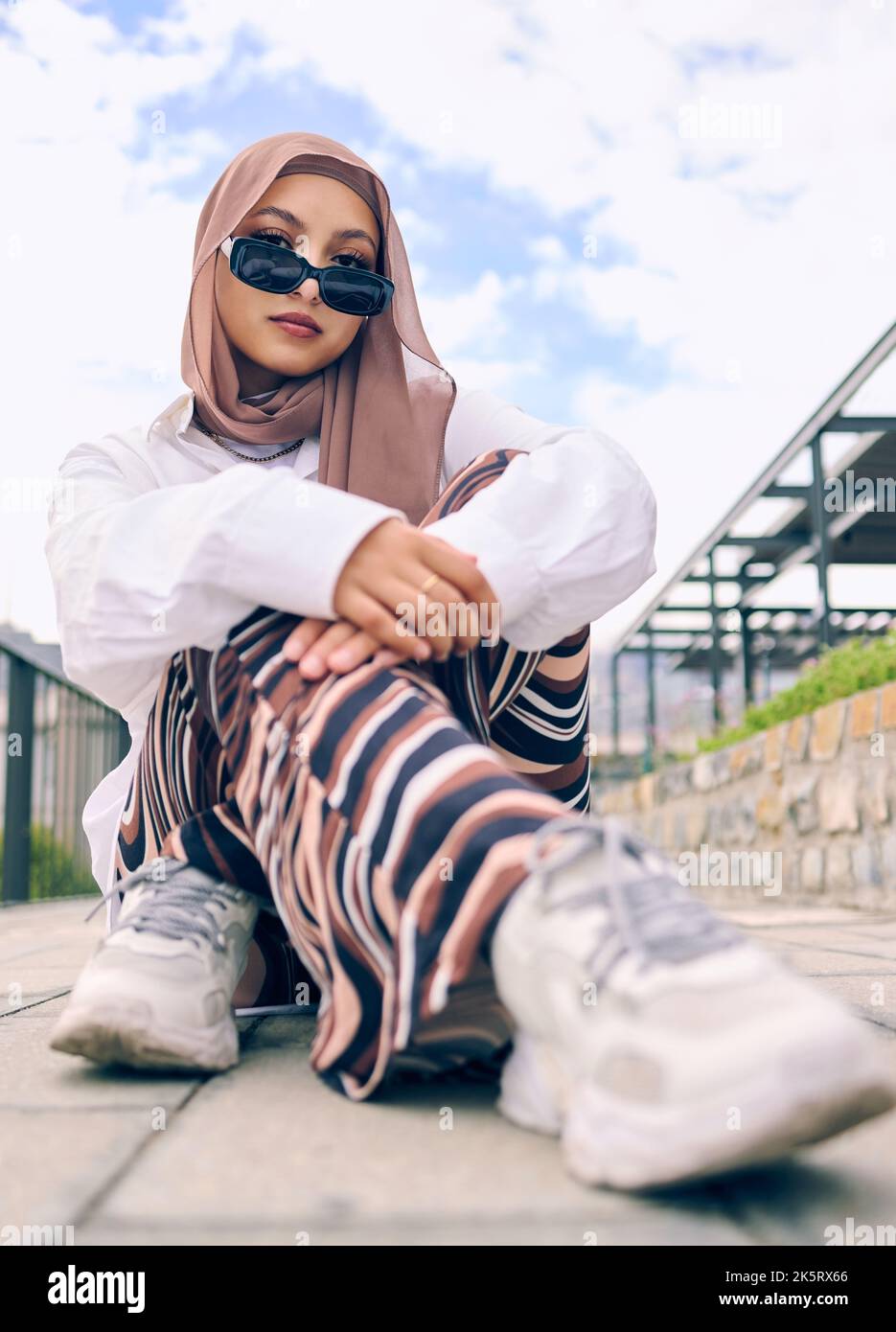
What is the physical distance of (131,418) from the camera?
1675 mm

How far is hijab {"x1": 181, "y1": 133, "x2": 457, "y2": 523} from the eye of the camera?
160cm

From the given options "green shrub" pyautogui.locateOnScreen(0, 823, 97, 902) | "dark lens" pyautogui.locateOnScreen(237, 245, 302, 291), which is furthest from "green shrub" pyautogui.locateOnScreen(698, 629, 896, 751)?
"green shrub" pyautogui.locateOnScreen(0, 823, 97, 902)

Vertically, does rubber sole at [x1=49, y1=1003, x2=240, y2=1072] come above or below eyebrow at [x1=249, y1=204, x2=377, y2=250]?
below

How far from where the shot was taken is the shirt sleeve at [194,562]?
1.04 metres

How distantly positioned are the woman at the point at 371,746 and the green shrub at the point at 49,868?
441cm

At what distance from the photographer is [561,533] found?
123cm

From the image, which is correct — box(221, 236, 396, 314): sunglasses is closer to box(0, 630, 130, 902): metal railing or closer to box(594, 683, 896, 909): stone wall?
box(594, 683, 896, 909): stone wall

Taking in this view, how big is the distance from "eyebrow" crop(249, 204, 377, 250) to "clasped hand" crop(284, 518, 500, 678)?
733 mm

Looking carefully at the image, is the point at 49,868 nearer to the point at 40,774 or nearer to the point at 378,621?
the point at 40,774

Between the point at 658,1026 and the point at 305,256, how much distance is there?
4.16 ft

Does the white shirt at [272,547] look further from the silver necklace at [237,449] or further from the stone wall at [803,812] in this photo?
the stone wall at [803,812]

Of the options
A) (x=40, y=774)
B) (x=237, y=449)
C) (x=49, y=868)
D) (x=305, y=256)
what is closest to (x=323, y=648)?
(x=237, y=449)
